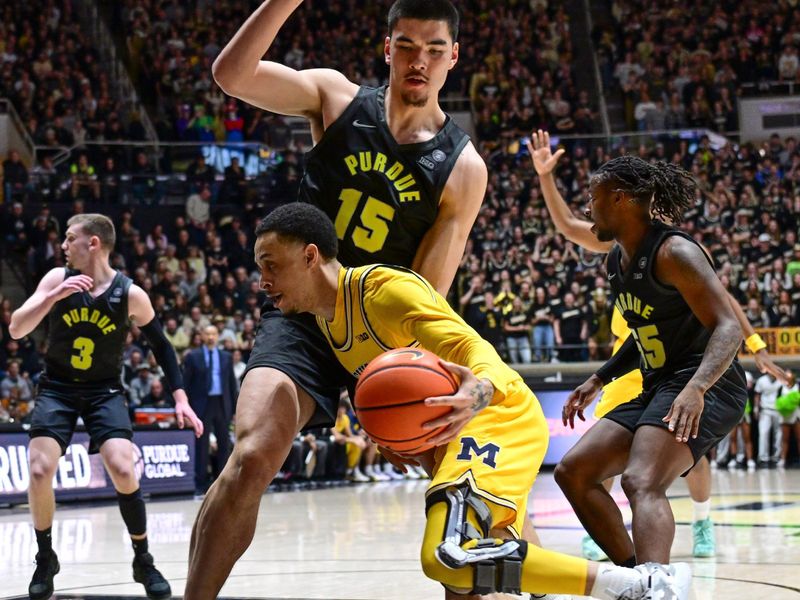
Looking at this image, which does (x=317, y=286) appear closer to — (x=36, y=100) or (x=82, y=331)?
(x=82, y=331)

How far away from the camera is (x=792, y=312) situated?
17.5 metres

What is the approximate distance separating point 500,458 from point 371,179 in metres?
1.23

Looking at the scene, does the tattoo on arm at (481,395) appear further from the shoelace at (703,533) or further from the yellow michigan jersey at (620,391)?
the shoelace at (703,533)

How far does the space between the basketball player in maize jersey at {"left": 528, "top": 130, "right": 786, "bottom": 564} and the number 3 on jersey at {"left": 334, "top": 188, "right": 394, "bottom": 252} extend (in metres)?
2.19

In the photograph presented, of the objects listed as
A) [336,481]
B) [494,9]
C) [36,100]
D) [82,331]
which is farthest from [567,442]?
[494,9]

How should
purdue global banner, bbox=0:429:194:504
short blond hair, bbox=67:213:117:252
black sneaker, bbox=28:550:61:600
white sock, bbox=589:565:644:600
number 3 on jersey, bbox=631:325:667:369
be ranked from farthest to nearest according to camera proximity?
purdue global banner, bbox=0:429:194:504, short blond hair, bbox=67:213:117:252, black sneaker, bbox=28:550:61:600, number 3 on jersey, bbox=631:325:667:369, white sock, bbox=589:565:644:600

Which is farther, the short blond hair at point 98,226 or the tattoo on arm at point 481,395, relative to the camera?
the short blond hair at point 98,226

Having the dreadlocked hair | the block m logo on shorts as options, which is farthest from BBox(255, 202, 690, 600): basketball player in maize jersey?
the dreadlocked hair

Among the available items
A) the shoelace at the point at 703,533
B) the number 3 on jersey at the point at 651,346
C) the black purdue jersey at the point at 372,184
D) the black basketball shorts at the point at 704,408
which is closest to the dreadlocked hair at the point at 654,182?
the number 3 on jersey at the point at 651,346

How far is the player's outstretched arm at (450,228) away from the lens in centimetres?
457

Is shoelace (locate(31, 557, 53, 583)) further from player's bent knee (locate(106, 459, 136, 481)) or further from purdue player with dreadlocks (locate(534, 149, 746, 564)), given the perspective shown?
purdue player with dreadlocks (locate(534, 149, 746, 564))

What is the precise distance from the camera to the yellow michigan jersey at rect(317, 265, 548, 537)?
12.5 feet

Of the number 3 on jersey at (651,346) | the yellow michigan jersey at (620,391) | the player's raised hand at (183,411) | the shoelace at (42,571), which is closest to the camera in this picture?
the number 3 on jersey at (651,346)

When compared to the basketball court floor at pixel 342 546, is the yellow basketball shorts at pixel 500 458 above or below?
above
